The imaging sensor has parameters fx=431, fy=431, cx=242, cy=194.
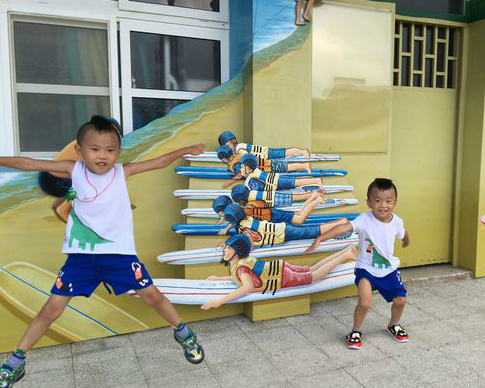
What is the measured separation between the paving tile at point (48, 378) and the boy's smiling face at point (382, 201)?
7.95ft

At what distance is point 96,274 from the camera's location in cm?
251

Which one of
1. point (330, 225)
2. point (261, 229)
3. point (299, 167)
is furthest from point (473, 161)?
point (261, 229)

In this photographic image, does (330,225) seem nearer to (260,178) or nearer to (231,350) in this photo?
(260,178)

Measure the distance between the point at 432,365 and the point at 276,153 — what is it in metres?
2.01

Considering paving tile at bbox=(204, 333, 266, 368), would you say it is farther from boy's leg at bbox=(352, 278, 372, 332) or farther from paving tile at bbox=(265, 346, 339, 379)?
boy's leg at bbox=(352, 278, 372, 332)

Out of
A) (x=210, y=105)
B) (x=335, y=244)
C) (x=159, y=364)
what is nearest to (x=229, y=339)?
(x=159, y=364)

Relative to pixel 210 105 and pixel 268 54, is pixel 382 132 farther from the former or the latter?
pixel 210 105

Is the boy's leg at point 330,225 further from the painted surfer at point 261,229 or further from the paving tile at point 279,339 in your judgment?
the paving tile at point 279,339

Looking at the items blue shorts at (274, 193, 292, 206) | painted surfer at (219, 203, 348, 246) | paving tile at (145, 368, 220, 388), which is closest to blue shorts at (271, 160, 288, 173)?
blue shorts at (274, 193, 292, 206)

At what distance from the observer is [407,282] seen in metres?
4.67

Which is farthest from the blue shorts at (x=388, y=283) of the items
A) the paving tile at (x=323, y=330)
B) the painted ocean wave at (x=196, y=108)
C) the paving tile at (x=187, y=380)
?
the painted ocean wave at (x=196, y=108)

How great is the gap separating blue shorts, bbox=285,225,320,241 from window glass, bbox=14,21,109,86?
A: 1974 mm

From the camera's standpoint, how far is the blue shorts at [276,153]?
376 centimetres

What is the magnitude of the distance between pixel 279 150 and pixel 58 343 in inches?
94.7
